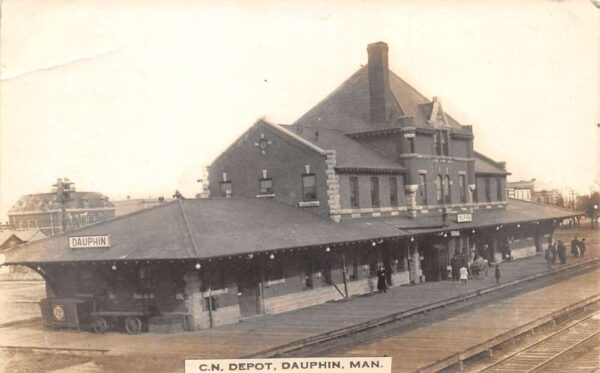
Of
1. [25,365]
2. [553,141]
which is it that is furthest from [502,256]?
[25,365]

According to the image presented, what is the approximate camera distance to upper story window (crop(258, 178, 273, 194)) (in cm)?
3462

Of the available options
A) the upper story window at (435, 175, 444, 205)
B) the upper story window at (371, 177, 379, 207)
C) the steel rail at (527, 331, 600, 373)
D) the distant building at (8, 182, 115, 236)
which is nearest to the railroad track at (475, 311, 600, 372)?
the steel rail at (527, 331, 600, 373)

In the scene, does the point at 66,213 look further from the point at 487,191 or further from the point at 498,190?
the point at 498,190

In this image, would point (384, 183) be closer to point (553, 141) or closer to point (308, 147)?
point (308, 147)

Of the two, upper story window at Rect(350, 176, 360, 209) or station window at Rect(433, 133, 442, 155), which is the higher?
station window at Rect(433, 133, 442, 155)

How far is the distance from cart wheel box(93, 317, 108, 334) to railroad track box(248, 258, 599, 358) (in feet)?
26.3

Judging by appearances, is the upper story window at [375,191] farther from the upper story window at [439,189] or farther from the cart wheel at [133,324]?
the cart wheel at [133,324]

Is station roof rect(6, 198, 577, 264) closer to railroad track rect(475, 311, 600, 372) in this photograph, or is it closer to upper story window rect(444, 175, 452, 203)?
railroad track rect(475, 311, 600, 372)

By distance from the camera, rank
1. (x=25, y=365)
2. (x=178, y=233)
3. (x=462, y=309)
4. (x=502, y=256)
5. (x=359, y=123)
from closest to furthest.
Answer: (x=25, y=365), (x=178, y=233), (x=462, y=309), (x=359, y=123), (x=502, y=256)

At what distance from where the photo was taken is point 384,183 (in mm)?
36969

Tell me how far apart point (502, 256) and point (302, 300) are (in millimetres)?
21972

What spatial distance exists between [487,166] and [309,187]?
76.8 ft

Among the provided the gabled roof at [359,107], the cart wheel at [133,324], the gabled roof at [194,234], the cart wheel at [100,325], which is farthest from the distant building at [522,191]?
the cart wheel at [100,325]

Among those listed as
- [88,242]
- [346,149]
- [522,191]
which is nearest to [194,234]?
[88,242]
